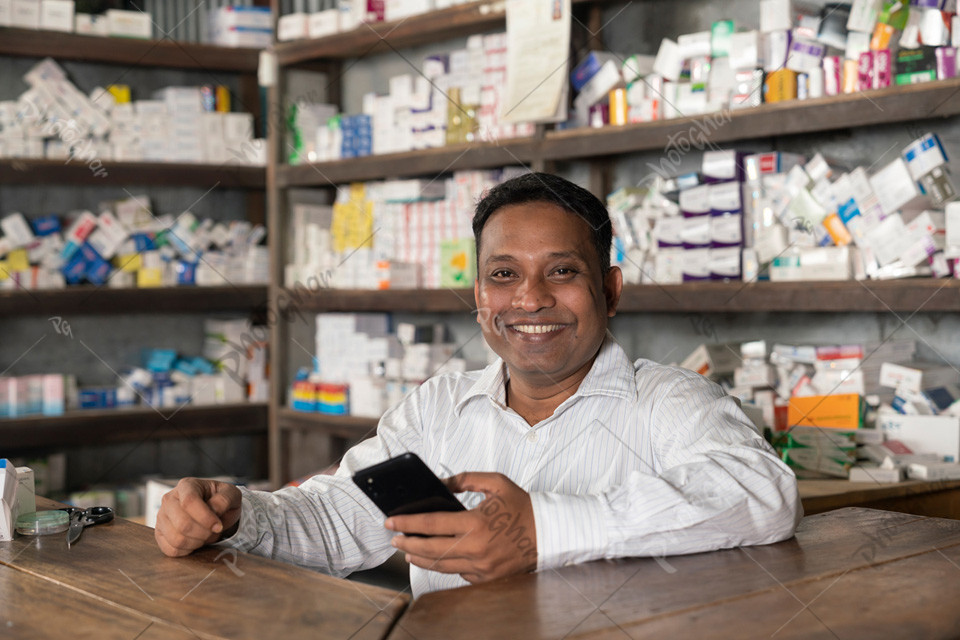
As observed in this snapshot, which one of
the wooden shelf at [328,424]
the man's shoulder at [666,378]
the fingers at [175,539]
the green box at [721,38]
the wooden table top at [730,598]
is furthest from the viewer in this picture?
the wooden shelf at [328,424]

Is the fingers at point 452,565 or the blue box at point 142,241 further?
the blue box at point 142,241

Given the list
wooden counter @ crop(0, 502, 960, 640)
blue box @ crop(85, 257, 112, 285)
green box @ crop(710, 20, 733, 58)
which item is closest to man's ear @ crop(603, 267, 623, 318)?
wooden counter @ crop(0, 502, 960, 640)

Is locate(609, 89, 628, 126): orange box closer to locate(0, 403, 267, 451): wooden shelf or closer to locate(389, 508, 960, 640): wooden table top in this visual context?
locate(389, 508, 960, 640): wooden table top

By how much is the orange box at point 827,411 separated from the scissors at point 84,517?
6.07 feet

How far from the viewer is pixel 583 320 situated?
67.7 inches

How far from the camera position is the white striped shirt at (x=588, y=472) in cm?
131

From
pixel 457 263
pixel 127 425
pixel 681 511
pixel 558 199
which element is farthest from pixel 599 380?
pixel 127 425

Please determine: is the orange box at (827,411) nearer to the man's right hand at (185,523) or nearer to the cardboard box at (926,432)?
the cardboard box at (926,432)

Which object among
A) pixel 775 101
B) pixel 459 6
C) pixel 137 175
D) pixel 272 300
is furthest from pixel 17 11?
pixel 775 101

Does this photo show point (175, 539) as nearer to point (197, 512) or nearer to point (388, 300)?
point (197, 512)

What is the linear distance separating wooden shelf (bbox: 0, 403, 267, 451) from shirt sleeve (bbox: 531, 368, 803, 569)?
3314 millimetres

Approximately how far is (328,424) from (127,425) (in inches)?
34.4

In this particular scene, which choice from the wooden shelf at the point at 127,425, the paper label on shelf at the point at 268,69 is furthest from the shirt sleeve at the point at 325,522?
the paper label on shelf at the point at 268,69

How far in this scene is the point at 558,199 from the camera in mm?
1723
